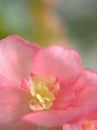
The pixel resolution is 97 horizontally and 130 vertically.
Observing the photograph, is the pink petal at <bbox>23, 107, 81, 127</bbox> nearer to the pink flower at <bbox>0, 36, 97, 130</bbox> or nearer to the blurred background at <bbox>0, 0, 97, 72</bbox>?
the pink flower at <bbox>0, 36, 97, 130</bbox>

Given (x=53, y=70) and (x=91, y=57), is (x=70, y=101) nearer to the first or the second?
(x=53, y=70)

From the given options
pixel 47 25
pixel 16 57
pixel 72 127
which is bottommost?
pixel 72 127

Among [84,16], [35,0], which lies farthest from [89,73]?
[84,16]

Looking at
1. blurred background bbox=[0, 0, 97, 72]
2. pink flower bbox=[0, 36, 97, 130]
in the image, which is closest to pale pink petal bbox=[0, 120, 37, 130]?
pink flower bbox=[0, 36, 97, 130]

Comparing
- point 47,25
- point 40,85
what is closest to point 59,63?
point 40,85

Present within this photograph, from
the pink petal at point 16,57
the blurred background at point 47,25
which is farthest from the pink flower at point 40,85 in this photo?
the blurred background at point 47,25

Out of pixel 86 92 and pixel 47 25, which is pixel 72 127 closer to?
pixel 86 92
